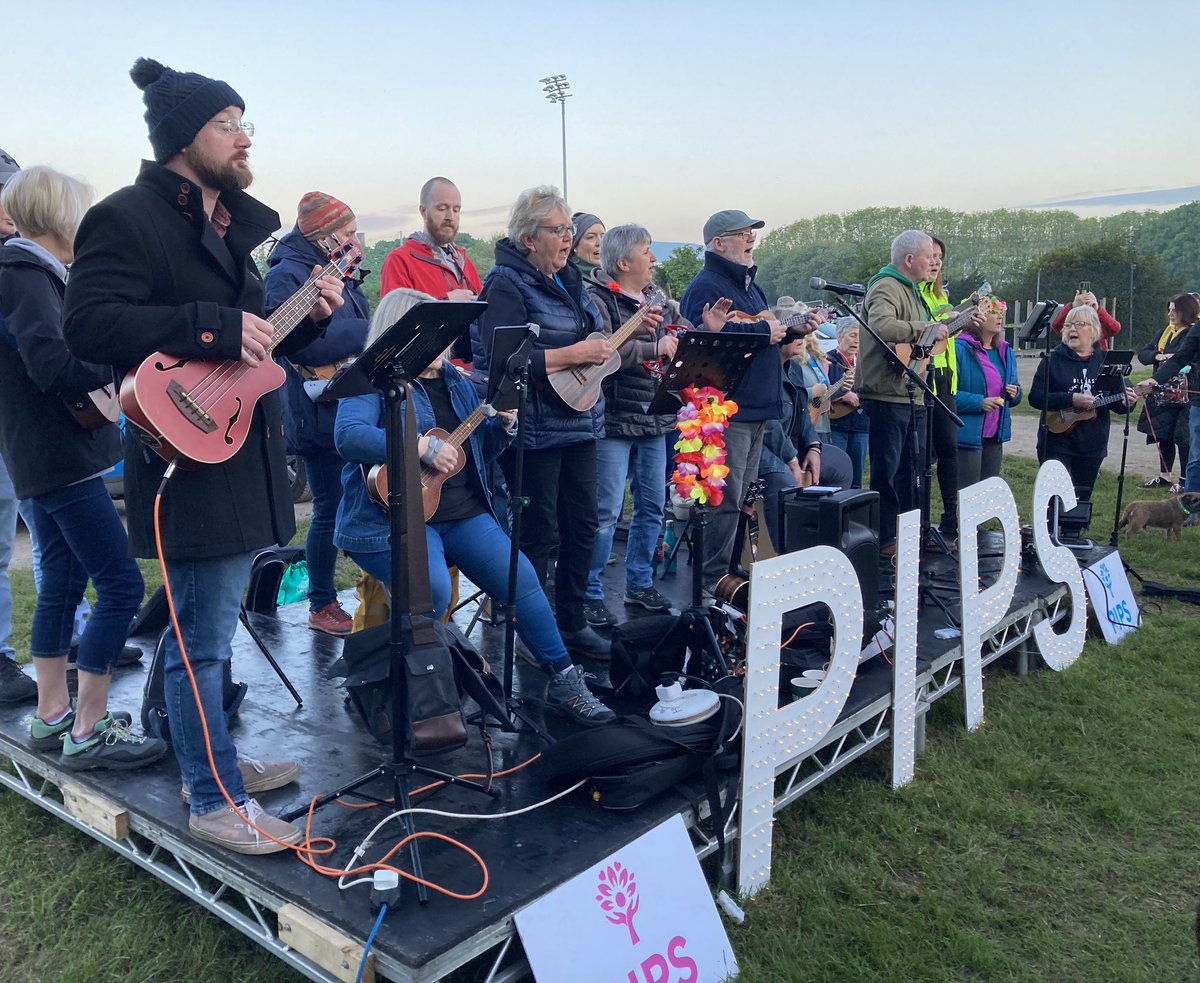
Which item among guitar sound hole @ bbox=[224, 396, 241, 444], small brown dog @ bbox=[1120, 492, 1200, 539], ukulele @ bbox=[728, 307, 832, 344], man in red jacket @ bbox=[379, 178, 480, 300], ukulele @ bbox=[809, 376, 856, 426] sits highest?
man in red jacket @ bbox=[379, 178, 480, 300]

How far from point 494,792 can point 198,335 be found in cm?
163

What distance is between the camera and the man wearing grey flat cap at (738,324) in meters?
5.06

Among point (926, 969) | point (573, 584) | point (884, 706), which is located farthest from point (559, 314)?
point (926, 969)

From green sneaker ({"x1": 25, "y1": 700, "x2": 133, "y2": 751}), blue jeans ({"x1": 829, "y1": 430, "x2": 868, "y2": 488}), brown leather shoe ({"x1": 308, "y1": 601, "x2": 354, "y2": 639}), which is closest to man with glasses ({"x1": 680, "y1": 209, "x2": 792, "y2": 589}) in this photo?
brown leather shoe ({"x1": 308, "y1": 601, "x2": 354, "y2": 639})

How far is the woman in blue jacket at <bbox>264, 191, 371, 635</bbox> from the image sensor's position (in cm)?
415

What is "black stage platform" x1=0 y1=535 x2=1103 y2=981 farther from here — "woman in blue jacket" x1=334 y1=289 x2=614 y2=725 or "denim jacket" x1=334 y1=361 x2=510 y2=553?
"denim jacket" x1=334 y1=361 x2=510 y2=553

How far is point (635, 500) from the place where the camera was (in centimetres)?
526

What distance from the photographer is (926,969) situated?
8.62ft

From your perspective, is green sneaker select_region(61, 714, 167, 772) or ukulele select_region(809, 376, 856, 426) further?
ukulele select_region(809, 376, 856, 426)

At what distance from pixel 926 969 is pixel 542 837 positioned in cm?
116

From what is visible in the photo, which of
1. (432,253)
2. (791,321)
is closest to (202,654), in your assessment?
(432,253)

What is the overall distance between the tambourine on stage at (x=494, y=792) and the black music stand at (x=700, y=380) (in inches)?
13.2

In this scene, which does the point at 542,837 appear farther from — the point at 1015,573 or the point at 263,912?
the point at 1015,573

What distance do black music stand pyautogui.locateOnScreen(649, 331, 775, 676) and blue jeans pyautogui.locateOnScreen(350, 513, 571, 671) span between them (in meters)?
0.56
